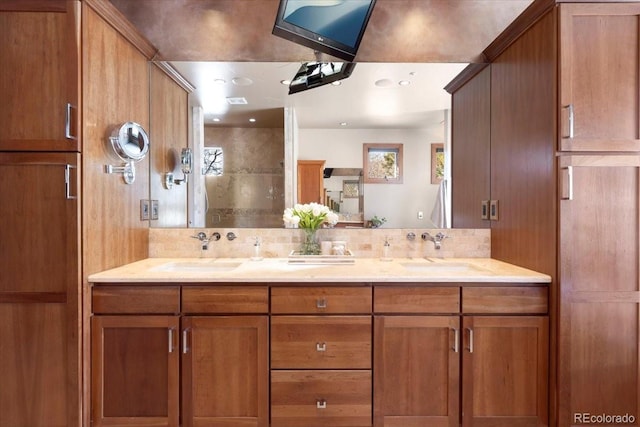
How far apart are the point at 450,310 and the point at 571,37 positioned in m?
1.39

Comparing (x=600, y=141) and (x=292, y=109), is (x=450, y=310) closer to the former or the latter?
(x=600, y=141)

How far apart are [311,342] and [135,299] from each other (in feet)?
2.86

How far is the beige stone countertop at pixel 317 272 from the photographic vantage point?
1.55m

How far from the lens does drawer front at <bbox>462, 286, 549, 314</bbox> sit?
1566 millimetres

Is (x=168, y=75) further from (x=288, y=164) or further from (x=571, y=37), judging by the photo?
(x=571, y=37)

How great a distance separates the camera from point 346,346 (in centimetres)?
156

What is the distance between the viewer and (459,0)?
7.16 ft

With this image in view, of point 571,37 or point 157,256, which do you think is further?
point 157,256

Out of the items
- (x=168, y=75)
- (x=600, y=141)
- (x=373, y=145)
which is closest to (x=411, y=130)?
(x=373, y=145)

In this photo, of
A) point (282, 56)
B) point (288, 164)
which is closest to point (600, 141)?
point (288, 164)

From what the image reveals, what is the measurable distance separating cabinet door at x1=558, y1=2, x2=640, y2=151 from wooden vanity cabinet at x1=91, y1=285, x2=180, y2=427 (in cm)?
205

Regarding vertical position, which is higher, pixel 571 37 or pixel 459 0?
pixel 459 0

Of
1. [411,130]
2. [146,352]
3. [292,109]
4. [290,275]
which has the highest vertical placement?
[292,109]

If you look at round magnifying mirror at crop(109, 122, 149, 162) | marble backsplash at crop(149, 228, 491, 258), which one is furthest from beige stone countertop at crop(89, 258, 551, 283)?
round magnifying mirror at crop(109, 122, 149, 162)
